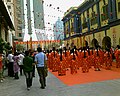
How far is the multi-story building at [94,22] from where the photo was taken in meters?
28.5

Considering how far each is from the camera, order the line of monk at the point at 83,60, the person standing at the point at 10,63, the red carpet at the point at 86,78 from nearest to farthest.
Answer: the red carpet at the point at 86,78 < the person standing at the point at 10,63 < the line of monk at the point at 83,60

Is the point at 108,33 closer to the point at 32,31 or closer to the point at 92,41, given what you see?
the point at 92,41

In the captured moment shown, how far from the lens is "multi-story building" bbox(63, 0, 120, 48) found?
28516mm

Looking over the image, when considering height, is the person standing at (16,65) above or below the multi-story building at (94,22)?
below

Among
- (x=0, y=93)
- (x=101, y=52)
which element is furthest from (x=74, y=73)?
(x=0, y=93)

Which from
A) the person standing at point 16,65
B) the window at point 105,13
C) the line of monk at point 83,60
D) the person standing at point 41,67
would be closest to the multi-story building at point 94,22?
the window at point 105,13

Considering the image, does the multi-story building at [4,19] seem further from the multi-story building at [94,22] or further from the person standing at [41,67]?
the multi-story building at [94,22]

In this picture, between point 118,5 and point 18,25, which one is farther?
point 18,25

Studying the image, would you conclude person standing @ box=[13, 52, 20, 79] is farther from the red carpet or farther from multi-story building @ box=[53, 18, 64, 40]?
multi-story building @ box=[53, 18, 64, 40]

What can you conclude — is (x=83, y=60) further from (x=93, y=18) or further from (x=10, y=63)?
(x=93, y=18)

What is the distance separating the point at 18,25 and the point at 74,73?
67.2 metres

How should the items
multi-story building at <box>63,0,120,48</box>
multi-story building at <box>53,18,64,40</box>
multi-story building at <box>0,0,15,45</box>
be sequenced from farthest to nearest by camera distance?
multi-story building at <box>53,18,64,40</box> → multi-story building at <box>63,0,120,48</box> → multi-story building at <box>0,0,15,45</box>

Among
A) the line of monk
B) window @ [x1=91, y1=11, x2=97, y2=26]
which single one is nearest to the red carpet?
the line of monk

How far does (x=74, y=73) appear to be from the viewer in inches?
666
